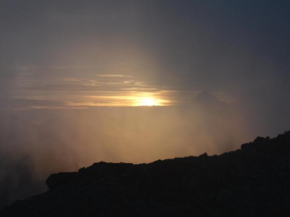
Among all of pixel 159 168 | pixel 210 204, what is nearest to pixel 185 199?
pixel 210 204

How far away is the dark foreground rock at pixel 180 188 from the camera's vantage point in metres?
31.4

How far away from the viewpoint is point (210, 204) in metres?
33.8

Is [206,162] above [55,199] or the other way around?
above

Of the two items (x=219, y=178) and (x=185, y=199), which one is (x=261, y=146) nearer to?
(x=219, y=178)

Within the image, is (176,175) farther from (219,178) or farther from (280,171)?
(280,171)

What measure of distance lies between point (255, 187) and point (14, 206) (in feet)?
58.2

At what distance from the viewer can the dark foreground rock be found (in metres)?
31.4

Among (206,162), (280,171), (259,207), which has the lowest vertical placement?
(259,207)

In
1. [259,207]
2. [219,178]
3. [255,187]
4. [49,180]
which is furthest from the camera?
[49,180]

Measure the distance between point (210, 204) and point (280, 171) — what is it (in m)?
5.86

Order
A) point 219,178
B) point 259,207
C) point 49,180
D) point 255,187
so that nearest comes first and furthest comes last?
point 259,207 < point 255,187 < point 219,178 < point 49,180

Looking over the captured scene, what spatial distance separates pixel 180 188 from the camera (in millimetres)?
35938

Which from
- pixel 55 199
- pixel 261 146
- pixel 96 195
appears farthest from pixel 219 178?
pixel 55 199

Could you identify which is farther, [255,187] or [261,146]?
[261,146]
